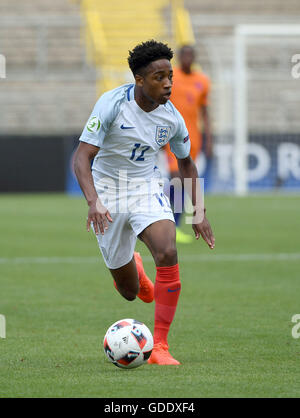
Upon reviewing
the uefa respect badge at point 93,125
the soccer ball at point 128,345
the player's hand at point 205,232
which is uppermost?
the uefa respect badge at point 93,125

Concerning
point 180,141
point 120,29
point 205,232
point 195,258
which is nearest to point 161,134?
point 180,141

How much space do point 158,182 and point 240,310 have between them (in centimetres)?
180

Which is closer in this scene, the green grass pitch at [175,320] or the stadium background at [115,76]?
the green grass pitch at [175,320]

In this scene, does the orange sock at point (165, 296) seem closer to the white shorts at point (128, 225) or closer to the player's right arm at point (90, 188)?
the white shorts at point (128, 225)

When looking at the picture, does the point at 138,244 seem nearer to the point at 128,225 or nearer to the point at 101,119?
the point at 128,225

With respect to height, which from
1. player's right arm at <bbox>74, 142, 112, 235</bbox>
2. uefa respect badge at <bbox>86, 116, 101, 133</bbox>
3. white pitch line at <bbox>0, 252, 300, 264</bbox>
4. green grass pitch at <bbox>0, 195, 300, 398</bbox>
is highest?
uefa respect badge at <bbox>86, 116, 101, 133</bbox>

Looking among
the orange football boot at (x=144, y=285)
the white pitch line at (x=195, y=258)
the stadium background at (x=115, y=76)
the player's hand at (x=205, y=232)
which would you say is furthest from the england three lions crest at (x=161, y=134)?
the stadium background at (x=115, y=76)

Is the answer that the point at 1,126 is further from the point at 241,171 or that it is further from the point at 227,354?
the point at 227,354

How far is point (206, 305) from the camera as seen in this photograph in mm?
7543

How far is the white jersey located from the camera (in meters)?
5.48

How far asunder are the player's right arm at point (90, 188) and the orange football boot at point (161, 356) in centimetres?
78

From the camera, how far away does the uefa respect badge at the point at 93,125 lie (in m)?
5.40

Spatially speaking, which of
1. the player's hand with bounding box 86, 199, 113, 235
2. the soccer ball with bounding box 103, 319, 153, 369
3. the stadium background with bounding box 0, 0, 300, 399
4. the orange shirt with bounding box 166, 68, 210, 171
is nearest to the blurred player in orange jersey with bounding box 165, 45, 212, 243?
the orange shirt with bounding box 166, 68, 210, 171

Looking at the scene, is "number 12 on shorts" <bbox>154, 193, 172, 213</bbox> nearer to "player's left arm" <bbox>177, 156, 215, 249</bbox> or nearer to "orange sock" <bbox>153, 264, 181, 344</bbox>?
"player's left arm" <bbox>177, 156, 215, 249</bbox>
